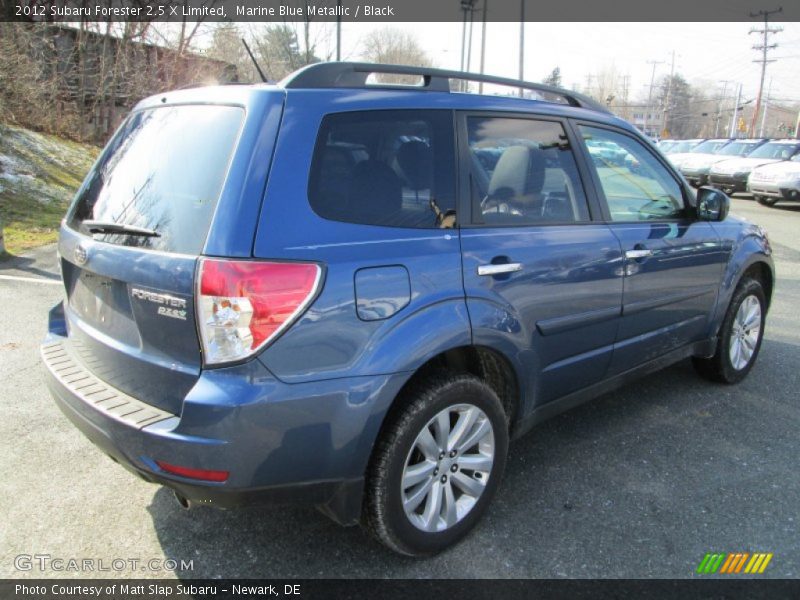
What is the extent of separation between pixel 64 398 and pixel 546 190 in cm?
235

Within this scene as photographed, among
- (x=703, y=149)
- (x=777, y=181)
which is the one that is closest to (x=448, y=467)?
(x=777, y=181)

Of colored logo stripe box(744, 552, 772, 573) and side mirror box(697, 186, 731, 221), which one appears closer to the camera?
colored logo stripe box(744, 552, 772, 573)

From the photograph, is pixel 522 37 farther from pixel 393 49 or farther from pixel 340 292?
pixel 340 292

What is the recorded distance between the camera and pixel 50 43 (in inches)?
620

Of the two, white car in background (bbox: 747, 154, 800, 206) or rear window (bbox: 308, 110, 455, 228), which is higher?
rear window (bbox: 308, 110, 455, 228)

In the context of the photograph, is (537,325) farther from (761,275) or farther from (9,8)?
(9,8)

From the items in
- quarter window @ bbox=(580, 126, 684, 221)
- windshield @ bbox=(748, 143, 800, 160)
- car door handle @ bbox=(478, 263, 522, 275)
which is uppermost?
windshield @ bbox=(748, 143, 800, 160)

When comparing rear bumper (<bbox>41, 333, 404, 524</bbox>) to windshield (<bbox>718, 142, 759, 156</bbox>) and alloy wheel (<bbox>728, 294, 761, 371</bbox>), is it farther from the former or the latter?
windshield (<bbox>718, 142, 759, 156</bbox>)

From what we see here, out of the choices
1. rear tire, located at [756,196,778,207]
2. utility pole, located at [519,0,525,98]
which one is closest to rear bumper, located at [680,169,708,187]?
rear tire, located at [756,196,778,207]

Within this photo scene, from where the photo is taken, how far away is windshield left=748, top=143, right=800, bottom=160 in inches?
683

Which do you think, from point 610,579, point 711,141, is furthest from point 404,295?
point 711,141

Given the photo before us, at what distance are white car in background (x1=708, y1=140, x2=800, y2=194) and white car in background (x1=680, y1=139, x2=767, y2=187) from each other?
1.77ft

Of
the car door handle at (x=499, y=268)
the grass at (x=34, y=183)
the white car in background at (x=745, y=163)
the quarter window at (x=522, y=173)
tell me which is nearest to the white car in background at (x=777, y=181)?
the white car in background at (x=745, y=163)

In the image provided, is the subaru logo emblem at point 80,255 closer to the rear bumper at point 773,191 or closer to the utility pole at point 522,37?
the rear bumper at point 773,191
